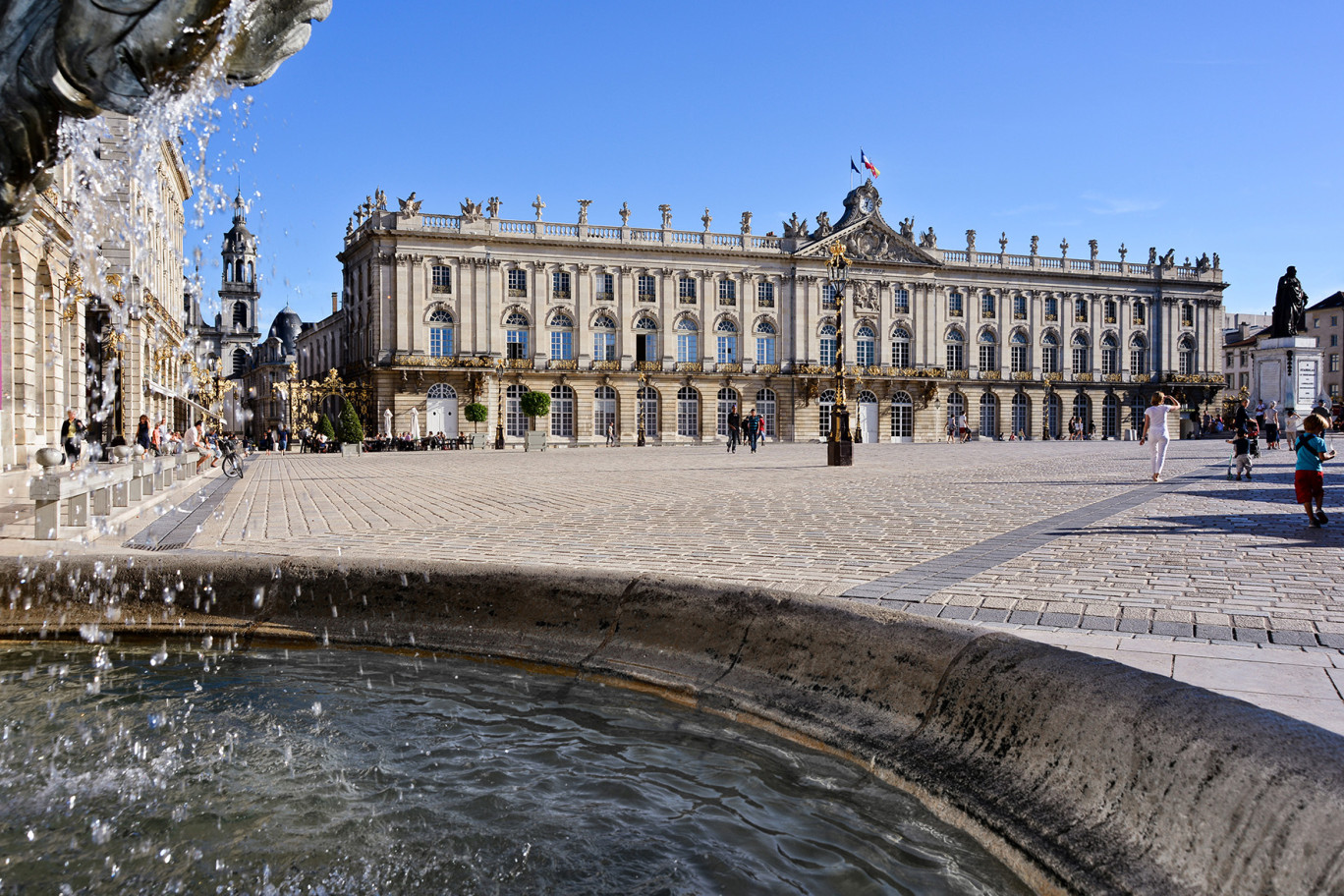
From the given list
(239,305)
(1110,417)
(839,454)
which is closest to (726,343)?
(1110,417)

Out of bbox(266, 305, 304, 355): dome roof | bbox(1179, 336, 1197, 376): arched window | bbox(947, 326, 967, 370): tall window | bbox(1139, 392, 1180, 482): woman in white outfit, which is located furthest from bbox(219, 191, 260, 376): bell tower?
bbox(1139, 392, 1180, 482): woman in white outfit

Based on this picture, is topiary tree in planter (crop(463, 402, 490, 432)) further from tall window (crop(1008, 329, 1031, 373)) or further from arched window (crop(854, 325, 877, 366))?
tall window (crop(1008, 329, 1031, 373))

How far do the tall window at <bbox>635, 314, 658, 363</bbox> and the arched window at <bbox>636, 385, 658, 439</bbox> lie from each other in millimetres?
1890

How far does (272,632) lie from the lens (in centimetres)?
471

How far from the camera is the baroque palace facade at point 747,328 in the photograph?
52.7 m

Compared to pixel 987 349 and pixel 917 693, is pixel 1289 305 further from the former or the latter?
pixel 917 693

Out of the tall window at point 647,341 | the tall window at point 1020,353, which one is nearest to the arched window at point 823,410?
the tall window at point 647,341

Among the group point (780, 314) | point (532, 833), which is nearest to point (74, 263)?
point (532, 833)

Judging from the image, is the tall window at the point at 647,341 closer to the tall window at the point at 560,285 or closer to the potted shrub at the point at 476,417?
the tall window at the point at 560,285

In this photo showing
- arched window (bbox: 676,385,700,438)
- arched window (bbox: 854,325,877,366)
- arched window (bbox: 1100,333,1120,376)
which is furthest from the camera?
arched window (bbox: 1100,333,1120,376)

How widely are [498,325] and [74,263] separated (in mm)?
33921

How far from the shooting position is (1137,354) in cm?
6669

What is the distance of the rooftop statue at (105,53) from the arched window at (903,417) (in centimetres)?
6069

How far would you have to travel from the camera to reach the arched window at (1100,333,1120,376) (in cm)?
6600
